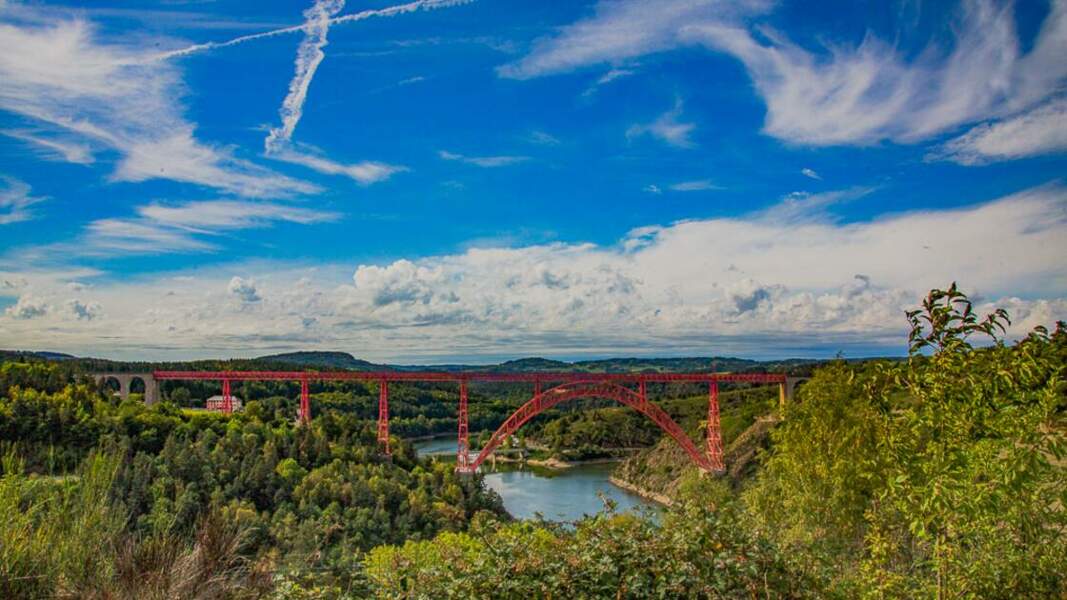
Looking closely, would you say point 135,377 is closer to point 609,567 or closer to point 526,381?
point 526,381

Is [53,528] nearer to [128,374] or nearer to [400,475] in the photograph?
[400,475]

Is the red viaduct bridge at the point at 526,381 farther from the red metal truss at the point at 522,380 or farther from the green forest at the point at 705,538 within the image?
the green forest at the point at 705,538

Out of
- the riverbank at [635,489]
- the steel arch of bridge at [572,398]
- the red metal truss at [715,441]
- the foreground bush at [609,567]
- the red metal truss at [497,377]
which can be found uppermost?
the foreground bush at [609,567]

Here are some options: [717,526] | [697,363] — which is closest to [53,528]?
[717,526]

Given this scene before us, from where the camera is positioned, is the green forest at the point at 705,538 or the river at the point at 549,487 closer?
the green forest at the point at 705,538

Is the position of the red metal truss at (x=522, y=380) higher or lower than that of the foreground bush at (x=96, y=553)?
lower

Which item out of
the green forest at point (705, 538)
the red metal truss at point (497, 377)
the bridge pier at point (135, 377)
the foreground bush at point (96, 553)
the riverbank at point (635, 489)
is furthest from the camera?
the riverbank at point (635, 489)

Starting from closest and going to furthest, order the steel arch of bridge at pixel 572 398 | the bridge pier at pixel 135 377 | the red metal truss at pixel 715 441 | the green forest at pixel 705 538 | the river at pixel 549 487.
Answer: the green forest at pixel 705 538, the steel arch of bridge at pixel 572 398, the red metal truss at pixel 715 441, the bridge pier at pixel 135 377, the river at pixel 549 487

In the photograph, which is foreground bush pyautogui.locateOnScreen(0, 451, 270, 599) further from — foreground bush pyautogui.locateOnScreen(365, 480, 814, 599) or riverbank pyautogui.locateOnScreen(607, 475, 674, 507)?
riverbank pyautogui.locateOnScreen(607, 475, 674, 507)

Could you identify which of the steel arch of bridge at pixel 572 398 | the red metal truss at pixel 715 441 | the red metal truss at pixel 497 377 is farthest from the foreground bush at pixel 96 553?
the red metal truss at pixel 715 441
